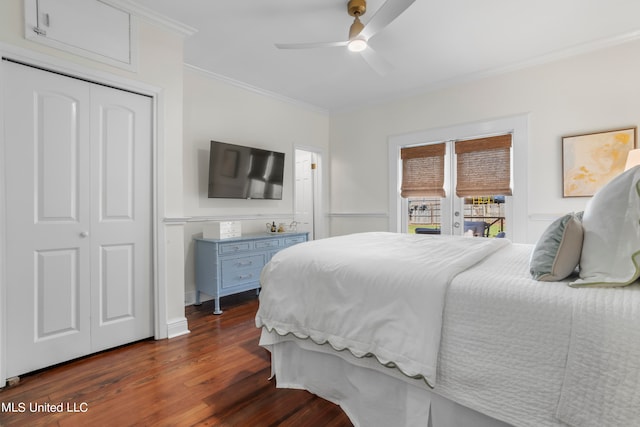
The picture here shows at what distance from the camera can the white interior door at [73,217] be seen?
1969mm

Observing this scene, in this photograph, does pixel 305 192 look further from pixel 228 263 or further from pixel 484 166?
pixel 484 166

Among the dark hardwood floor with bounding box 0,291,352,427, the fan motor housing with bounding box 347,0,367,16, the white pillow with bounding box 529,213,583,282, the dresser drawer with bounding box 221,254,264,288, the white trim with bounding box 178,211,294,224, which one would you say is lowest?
the dark hardwood floor with bounding box 0,291,352,427

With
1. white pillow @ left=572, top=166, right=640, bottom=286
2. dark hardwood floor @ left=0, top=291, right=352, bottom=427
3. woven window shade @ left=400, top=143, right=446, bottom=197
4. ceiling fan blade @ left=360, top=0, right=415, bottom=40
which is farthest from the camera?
woven window shade @ left=400, top=143, right=446, bottom=197

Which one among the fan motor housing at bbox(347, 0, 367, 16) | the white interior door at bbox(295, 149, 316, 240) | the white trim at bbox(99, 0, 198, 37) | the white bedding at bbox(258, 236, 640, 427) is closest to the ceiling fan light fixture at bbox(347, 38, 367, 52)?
the fan motor housing at bbox(347, 0, 367, 16)

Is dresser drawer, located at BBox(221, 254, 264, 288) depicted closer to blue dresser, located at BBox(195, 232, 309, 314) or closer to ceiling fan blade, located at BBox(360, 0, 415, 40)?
blue dresser, located at BBox(195, 232, 309, 314)

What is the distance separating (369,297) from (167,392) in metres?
1.40

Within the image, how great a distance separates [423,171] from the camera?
14.0 feet

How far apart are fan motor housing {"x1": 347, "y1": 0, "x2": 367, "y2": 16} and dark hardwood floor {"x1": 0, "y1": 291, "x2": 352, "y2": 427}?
2.74 metres

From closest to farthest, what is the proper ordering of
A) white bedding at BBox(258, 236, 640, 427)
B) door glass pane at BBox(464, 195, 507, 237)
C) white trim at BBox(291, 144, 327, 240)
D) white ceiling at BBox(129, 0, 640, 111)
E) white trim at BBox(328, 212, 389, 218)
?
white bedding at BBox(258, 236, 640, 427), white ceiling at BBox(129, 0, 640, 111), door glass pane at BBox(464, 195, 507, 237), white trim at BBox(328, 212, 389, 218), white trim at BBox(291, 144, 327, 240)

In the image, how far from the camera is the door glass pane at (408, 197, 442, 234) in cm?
418

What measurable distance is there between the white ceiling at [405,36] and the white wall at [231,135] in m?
0.25

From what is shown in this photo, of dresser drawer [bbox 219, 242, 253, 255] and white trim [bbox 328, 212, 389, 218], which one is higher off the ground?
white trim [bbox 328, 212, 389, 218]

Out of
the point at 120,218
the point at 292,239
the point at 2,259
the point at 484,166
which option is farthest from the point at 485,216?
the point at 2,259

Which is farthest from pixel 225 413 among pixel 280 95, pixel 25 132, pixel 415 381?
pixel 280 95
